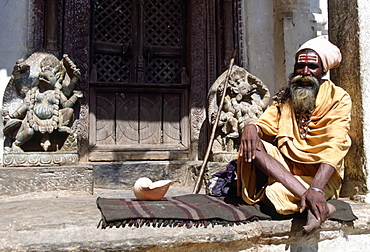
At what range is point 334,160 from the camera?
279 centimetres

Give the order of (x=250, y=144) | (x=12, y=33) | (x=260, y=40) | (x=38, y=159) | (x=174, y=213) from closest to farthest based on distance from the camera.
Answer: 1. (x=174, y=213)
2. (x=250, y=144)
3. (x=38, y=159)
4. (x=12, y=33)
5. (x=260, y=40)

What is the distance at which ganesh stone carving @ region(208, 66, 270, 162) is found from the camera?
191 inches

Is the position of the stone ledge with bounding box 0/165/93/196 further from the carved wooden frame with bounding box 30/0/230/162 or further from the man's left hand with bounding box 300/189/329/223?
the man's left hand with bounding box 300/189/329/223

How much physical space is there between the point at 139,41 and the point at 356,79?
11.3ft

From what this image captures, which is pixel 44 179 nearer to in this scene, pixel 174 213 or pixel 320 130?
pixel 174 213

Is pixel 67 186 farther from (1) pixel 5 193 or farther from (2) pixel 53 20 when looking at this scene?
(2) pixel 53 20

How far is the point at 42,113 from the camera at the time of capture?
14.2 ft

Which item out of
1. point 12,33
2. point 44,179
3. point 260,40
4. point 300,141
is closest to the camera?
point 300,141

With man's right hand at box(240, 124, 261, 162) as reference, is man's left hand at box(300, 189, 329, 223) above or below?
below

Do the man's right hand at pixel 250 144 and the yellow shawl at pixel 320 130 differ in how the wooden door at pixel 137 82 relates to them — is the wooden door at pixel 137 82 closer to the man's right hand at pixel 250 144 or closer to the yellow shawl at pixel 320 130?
the yellow shawl at pixel 320 130

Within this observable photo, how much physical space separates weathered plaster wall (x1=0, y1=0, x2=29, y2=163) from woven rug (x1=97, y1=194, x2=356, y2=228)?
2.89 meters

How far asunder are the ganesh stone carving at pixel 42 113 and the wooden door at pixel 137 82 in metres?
1.06

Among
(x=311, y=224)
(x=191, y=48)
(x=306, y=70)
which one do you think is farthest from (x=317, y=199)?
(x=191, y=48)

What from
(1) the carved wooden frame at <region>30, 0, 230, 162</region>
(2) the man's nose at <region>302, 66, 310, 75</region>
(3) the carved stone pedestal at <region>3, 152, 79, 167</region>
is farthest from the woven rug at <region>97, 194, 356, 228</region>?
(1) the carved wooden frame at <region>30, 0, 230, 162</region>
